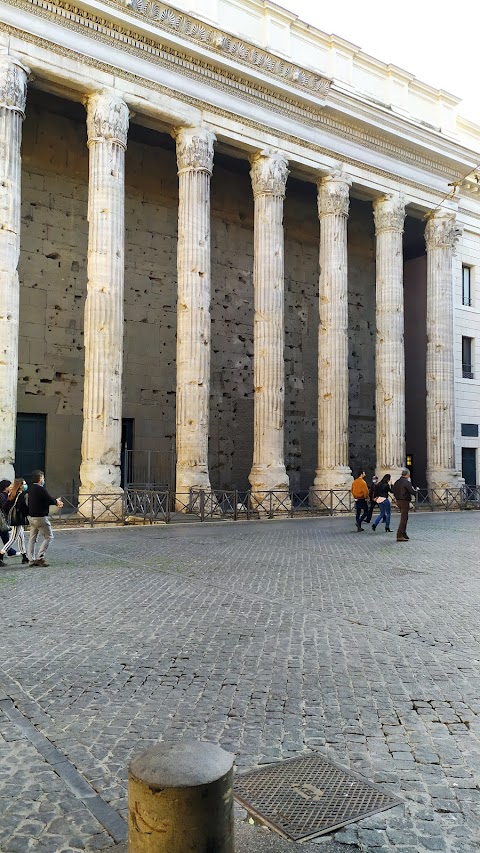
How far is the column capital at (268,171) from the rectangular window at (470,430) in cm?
1426

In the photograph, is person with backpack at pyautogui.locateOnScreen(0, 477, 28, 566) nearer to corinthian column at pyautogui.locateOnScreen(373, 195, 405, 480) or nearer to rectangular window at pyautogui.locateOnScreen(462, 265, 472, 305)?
corinthian column at pyautogui.locateOnScreen(373, 195, 405, 480)

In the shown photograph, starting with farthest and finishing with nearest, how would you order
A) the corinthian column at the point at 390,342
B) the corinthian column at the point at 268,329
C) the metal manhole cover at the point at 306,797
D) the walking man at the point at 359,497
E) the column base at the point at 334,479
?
the corinthian column at the point at 390,342
the column base at the point at 334,479
the corinthian column at the point at 268,329
the walking man at the point at 359,497
the metal manhole cover at the point at 306,797

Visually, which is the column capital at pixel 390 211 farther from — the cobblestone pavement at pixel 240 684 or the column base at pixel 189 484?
the cobblestone pavement at pixel 240 684

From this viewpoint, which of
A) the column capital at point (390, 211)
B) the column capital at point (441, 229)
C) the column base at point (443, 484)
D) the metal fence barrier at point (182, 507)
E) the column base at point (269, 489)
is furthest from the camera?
the column capital at point (441, 229)

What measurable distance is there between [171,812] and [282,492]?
2099cm

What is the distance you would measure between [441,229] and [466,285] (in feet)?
14.4

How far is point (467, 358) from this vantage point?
32.7m

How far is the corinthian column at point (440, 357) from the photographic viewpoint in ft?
95.7

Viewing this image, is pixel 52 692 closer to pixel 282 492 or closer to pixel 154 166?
pixel 282 492

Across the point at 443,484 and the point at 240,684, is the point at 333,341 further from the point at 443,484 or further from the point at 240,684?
the point at 240,684

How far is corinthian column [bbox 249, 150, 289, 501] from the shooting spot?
23.7 m

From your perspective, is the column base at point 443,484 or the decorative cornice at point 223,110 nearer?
the decorative cornice at point 223,110

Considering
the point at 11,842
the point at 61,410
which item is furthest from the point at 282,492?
the point at 11,842

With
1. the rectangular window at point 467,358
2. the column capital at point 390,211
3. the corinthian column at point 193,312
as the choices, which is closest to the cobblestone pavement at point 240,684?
the corinthian column at point 193,312
